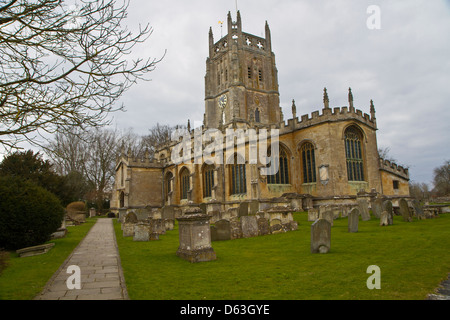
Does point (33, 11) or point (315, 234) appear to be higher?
point (33, 11)

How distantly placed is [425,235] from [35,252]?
35.9 ft

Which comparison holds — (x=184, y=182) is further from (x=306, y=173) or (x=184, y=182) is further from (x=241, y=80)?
(x=241, y=80)

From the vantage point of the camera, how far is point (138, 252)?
860 cm

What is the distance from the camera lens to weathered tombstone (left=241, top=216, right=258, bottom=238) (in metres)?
11.2

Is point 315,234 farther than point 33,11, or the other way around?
point 315,234

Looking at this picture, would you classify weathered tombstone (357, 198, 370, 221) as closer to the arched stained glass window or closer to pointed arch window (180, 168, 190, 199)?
the arched stained glass window

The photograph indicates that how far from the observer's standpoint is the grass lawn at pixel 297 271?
4.22 m

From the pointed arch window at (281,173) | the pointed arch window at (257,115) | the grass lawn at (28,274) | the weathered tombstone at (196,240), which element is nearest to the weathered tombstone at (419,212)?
the weathered tombstone at (196,240)

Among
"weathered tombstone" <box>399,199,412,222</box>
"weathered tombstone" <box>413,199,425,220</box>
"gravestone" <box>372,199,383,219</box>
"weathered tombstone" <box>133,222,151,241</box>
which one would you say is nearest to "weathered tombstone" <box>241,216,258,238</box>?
"weathered tombstone" <box>133,222,151,241</box>
